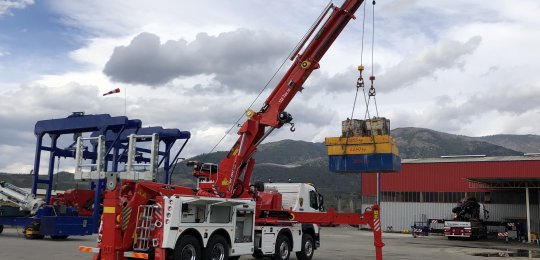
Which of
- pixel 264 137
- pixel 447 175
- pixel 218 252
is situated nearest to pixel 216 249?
pixel 218 252

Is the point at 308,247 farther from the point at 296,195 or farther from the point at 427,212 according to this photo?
the point at 427,212

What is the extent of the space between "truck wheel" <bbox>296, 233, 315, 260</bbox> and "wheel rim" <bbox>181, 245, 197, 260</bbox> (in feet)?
19.8

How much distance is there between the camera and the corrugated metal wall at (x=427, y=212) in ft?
139

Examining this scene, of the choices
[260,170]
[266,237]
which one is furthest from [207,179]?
[260,170]

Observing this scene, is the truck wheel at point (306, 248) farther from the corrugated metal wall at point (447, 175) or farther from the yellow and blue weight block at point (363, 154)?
the corrugated metal wall at point (447, 175)

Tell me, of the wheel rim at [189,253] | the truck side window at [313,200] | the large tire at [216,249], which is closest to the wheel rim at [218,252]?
the large tire at [216,249]

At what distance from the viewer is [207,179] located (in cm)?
1717

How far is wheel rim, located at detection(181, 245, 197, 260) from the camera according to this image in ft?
43.8

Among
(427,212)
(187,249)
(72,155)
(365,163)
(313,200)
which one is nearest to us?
(187,249)

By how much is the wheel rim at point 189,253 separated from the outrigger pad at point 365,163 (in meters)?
6.39

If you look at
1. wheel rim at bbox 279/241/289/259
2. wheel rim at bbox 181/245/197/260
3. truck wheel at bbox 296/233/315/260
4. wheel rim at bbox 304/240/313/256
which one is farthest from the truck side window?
wheel rim at bbox 181/245/197/260

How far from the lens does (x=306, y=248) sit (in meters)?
19.2

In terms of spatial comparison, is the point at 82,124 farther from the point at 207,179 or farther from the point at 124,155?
the point at 207,179

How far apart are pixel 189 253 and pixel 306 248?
6.64m
